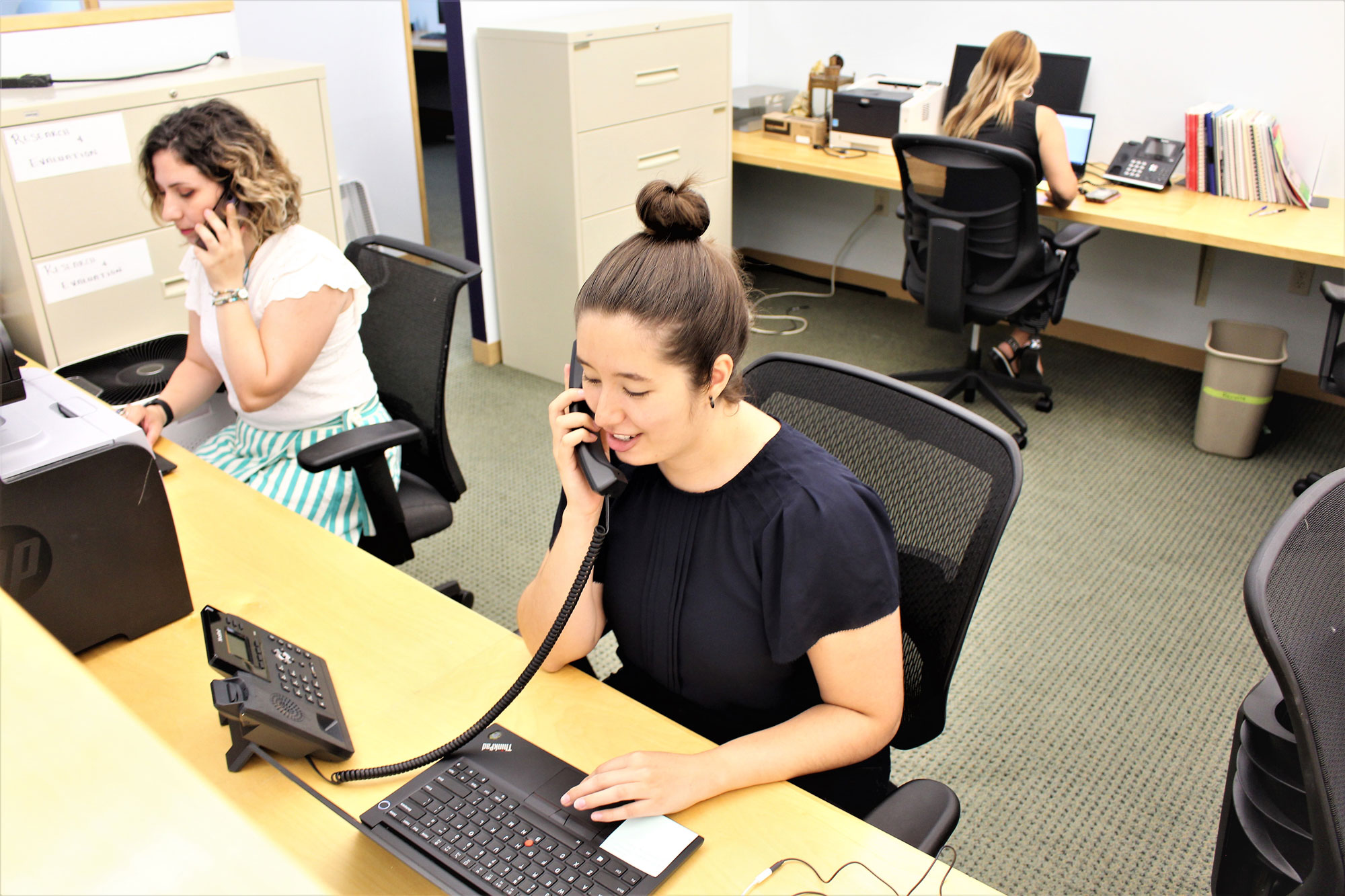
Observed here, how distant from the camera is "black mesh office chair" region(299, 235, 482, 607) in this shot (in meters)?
1.84

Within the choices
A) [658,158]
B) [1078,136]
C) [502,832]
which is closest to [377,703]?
[502,832]

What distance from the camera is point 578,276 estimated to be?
355cm

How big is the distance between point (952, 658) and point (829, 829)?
336mm

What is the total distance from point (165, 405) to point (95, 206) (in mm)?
493

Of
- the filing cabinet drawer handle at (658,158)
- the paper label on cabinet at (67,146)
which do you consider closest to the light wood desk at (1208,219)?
the filing cabinet drawer handle at (658,158)

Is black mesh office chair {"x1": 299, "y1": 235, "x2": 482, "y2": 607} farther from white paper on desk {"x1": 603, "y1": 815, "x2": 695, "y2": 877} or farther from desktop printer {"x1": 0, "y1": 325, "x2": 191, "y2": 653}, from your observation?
white paper on desk {"x1": 603, "y1": 815, "x2": 695, "y2": 877}

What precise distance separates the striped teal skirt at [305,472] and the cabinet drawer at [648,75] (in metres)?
1.70

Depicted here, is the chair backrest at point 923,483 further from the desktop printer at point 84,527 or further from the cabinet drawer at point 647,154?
the cabinet drawer at point 647,154

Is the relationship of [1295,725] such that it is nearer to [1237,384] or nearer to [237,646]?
[237,646]

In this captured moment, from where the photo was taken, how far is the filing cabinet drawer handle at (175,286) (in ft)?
7.49

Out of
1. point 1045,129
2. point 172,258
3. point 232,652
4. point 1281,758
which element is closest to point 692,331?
point 232,652

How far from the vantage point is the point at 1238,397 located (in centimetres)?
310

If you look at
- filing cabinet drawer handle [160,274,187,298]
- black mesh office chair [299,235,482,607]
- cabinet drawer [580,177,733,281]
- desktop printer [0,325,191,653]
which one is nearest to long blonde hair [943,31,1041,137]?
cabinet drawer [580,177,733,281]

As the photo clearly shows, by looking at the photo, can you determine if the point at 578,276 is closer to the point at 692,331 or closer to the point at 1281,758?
the point at 692,331
